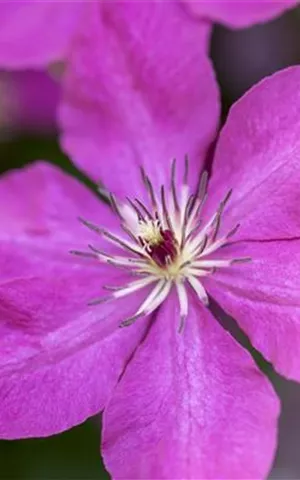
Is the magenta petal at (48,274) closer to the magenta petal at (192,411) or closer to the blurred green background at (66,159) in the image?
the magenta petal at (192,411)

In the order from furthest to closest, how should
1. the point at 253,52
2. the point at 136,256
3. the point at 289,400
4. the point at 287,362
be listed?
1. the point at 253,52
2. the point at 289,400
3. the point at 136,256
4. the point at 287,362

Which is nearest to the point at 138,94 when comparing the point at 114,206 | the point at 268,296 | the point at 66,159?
the point at 114,206

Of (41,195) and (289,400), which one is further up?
(41,195)

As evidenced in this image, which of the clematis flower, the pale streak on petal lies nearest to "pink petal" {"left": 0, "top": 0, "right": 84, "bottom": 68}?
the clematis flower

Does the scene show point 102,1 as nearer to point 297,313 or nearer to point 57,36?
point 57,36

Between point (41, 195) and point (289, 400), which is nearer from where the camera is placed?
point (41, 195)

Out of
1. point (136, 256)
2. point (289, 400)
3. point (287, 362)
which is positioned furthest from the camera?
point (289, 400)

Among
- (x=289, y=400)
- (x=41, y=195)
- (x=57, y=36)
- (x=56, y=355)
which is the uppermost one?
(x=57, y=36)

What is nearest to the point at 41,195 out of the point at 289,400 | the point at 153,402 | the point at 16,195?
the point at 16,195
